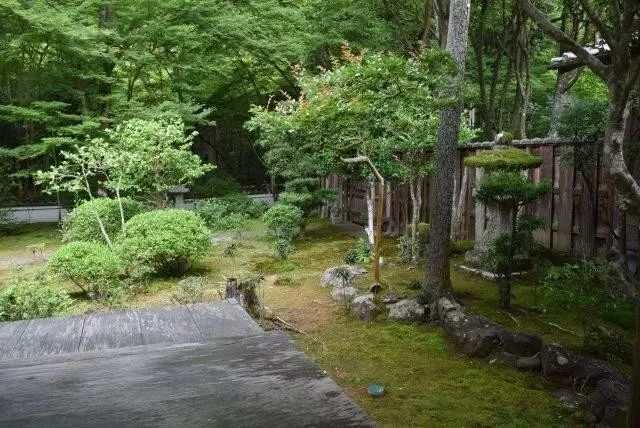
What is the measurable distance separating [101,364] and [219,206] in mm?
13937

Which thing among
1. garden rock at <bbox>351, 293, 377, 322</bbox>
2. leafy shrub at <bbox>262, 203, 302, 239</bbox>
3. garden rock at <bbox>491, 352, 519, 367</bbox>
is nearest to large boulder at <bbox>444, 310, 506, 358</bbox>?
garden rock at <bbox>491, 352, 519, 367</bbox>

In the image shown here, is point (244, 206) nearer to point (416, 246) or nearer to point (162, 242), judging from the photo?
point (162, 242)

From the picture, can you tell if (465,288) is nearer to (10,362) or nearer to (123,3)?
(10,362)

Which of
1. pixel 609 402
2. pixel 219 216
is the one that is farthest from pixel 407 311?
pixel 219 216

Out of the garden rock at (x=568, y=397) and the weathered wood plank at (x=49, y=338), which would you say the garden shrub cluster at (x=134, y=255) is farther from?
the garden rock at (x=568, y=397)

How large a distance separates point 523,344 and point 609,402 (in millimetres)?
1410

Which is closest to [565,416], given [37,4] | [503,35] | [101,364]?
[101,364]

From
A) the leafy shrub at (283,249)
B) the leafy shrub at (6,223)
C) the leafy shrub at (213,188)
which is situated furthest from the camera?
the leafy shrub at (213,188)

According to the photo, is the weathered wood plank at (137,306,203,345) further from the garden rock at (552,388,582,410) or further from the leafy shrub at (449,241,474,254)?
the leafy shrub at (449,241,474,254)

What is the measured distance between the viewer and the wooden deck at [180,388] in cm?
131

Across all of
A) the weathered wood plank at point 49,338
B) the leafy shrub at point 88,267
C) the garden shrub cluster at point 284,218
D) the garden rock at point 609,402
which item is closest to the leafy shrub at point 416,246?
the garden shrub cluster at point 284,218

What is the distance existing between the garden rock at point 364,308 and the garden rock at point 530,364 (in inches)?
82.0

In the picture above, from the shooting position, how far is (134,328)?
A: 8.75ft

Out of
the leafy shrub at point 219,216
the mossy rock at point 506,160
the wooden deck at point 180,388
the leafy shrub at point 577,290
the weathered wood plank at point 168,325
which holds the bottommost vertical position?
the leafy shrub at point 219,216
